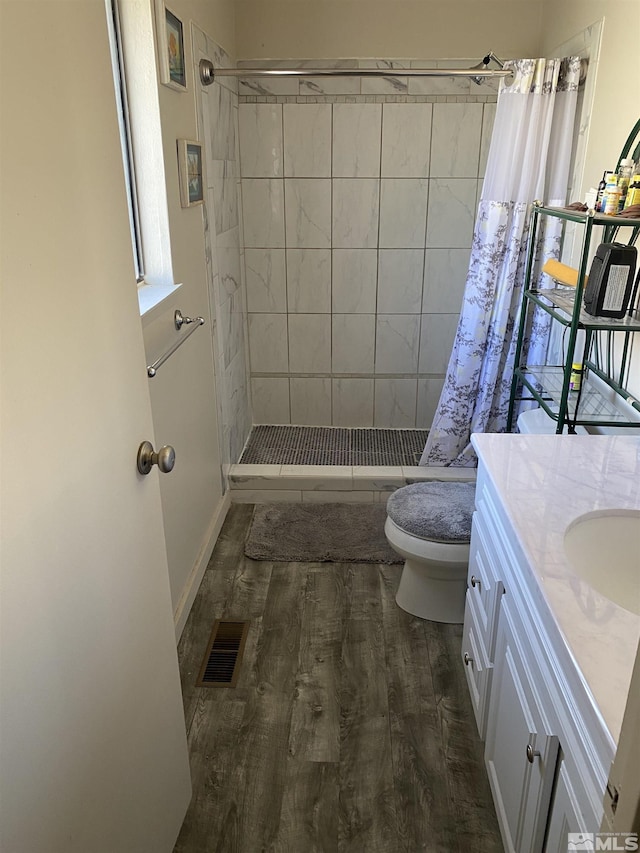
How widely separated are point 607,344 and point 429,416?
64.9 inches

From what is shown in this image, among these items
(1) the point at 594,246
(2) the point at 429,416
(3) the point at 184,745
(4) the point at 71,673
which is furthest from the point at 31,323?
(2) the point at 429,416

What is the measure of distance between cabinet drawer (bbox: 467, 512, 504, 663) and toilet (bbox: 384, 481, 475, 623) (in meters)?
0.26

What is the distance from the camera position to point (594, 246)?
2.25 metres

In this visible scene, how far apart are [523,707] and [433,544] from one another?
0.88 meters

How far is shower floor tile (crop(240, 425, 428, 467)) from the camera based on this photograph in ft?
10.9

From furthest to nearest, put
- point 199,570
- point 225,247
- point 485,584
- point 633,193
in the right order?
point 225,247, point 199,570, point 633,193, point 485,584

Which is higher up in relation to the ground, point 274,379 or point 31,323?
point 31,323

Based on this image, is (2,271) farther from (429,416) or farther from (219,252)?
(429,416)

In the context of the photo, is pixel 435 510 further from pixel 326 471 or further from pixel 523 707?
pixel 523 707

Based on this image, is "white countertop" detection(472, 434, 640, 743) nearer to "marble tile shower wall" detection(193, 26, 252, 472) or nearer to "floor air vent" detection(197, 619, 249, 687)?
"floor air vent" detection(197, 619, 249, 687)

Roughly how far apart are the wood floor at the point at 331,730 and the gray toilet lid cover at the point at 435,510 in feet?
1.20

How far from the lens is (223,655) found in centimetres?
211

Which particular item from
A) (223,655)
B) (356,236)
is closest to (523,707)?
(223,655)

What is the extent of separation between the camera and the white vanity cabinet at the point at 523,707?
0.95 metres
